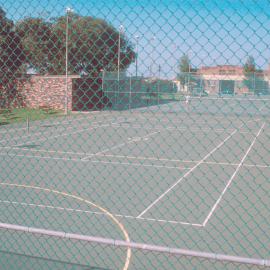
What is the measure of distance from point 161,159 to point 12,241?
9224 millimetres

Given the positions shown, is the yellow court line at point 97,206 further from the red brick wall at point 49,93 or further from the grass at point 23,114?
the red brick wall at point 49,93

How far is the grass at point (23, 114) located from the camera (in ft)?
79.5

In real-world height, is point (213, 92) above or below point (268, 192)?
above

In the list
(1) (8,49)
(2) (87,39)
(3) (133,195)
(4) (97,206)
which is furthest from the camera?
(3) (133,195)

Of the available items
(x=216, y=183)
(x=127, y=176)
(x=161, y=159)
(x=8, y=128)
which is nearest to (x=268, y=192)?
(x=216, y=183)

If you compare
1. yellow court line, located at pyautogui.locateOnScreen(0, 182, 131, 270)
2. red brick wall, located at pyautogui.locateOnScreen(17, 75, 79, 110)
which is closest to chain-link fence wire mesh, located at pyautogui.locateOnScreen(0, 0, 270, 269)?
yellow court line, located at pyautogui.locateOnScreen(0, 182, 131, 270)

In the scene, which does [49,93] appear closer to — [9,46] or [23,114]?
[23,114]

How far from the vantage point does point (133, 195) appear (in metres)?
10.6

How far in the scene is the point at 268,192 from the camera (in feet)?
36.0

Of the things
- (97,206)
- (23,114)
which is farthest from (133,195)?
(23,114)

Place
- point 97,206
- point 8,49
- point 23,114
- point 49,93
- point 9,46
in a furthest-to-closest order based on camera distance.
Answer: point 49,93 < point 23,114 < point 97,206 < point 8,49 < point 9,46

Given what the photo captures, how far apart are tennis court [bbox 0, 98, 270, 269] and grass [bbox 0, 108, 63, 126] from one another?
326 cm

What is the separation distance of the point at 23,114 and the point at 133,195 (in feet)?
56.0

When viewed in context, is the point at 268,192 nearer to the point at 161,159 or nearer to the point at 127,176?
the point at 127,176
